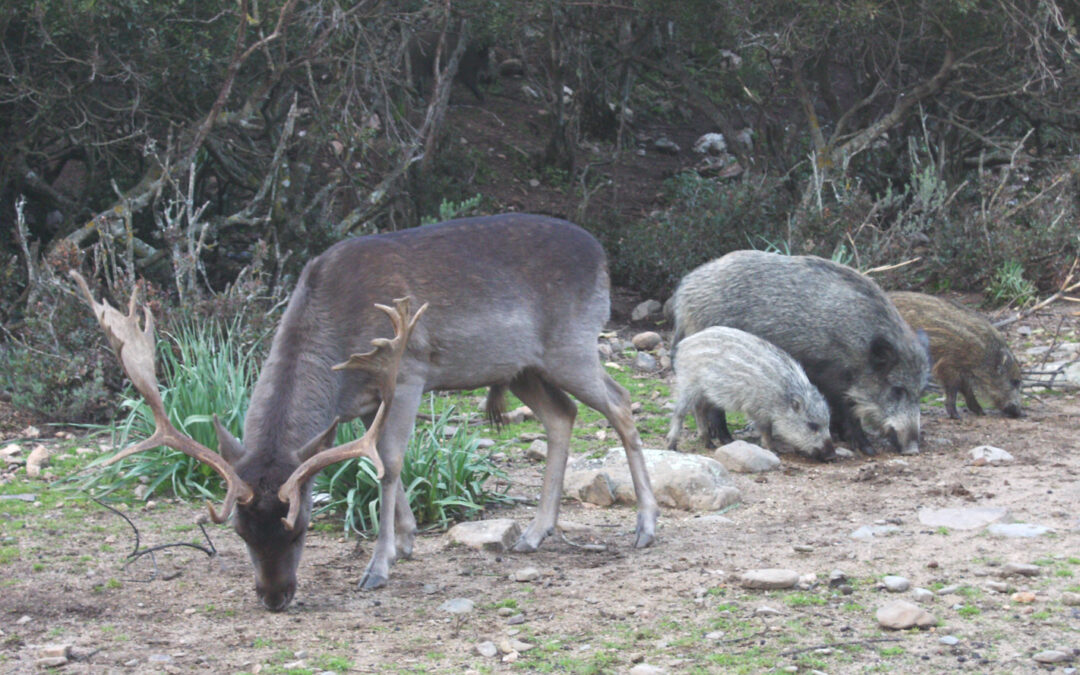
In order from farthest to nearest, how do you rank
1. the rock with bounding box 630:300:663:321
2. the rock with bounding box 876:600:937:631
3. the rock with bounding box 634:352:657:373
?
the rock with bounding box 630:300:663:321, the rock with bounding box 634:352:657:373, the rock with bounding box 876:600:937:631

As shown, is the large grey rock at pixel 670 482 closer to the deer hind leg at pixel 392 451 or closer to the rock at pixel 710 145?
the deer hind leg at pixel 392 451

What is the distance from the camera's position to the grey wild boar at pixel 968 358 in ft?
27.4

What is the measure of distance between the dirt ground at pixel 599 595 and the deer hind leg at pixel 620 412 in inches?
4.7

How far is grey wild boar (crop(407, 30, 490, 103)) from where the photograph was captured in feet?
42.9

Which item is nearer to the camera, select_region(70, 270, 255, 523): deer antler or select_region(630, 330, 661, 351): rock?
select_region(70, 270, 255, 523): deer antler

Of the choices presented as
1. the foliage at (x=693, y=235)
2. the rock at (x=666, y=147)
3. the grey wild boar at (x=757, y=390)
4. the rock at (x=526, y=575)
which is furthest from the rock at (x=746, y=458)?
the rock at (x=666, y=147)

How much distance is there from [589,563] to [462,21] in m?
7.37

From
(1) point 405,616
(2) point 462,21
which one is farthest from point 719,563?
(2) point 462,21

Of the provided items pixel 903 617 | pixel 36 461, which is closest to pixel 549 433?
pixel 903 617

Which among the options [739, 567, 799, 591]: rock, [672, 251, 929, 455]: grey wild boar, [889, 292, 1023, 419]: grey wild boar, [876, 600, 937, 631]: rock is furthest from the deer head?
[889, 292, 1023, 419]: grey wild boar

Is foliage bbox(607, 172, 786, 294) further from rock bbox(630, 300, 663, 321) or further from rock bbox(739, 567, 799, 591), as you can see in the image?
rock bbox(739, 567, 799, 591)

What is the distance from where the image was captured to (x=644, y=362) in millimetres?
9836

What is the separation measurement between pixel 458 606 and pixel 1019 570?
7.12ft

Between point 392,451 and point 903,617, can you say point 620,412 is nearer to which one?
point 392,451
